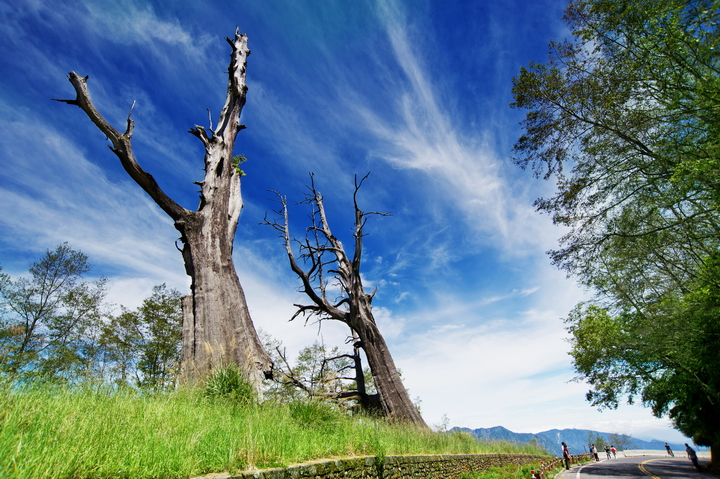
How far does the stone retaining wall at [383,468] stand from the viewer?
3.24 m

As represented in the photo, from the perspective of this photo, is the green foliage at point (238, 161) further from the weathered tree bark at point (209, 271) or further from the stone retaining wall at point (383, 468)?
the stone retaining wall at point (383, 468)

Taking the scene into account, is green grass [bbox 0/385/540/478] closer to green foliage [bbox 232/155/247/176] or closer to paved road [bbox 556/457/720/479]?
green foliage [bbox 232/155/247/176]

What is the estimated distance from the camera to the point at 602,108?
25.1 ft

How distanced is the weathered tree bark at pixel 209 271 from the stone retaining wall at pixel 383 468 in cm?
297

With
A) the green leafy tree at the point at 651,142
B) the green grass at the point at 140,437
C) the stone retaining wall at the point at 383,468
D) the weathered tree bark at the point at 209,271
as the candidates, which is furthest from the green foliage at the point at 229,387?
the green leafy tree at the point at 651,142

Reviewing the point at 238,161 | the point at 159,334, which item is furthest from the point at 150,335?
the point at 238,161

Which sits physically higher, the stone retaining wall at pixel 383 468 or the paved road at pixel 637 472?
the stone retaining wall at pixel 383 468

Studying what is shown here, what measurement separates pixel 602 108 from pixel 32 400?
10.7 meters

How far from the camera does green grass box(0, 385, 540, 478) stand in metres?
2.13

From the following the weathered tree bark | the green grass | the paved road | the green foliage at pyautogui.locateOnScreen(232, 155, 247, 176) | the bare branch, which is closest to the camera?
the green grass

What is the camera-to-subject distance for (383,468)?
16.8ft

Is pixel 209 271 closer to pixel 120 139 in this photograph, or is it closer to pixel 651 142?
pixel 120 139

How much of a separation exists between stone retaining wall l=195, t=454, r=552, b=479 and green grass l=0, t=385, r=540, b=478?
0.19 m

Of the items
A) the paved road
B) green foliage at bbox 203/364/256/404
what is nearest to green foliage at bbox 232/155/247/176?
green foliage at bbox 203/364/256/404
